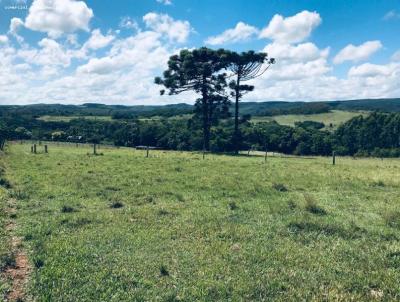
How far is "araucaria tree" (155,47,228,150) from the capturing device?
184ft

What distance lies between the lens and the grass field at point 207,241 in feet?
26.1

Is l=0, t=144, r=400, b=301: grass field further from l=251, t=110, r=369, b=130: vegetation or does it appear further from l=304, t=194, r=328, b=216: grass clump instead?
l=251, t=110, r=369, b=130: vegetation

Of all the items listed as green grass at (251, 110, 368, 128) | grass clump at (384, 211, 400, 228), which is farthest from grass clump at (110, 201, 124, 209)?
green grass at (251, 110, 368, 128)

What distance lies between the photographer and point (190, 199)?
16984mm

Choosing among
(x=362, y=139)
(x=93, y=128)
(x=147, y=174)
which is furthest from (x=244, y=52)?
(x=93, y=128)

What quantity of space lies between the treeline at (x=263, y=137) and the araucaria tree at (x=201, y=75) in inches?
585

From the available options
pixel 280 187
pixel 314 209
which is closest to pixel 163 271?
pixel 314 209

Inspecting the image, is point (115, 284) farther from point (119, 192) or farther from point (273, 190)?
point (273, 190)

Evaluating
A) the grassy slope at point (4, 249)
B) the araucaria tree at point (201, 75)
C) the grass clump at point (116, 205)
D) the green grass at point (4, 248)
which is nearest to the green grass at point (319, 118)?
the araucaria tree at point (201, 75)

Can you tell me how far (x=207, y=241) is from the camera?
11.0 m

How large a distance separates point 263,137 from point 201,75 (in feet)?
120

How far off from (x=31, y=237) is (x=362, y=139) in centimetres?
10461

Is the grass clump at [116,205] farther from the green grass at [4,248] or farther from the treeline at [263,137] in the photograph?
the treeline at [263,137]

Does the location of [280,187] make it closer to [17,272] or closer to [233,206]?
[233,206]
